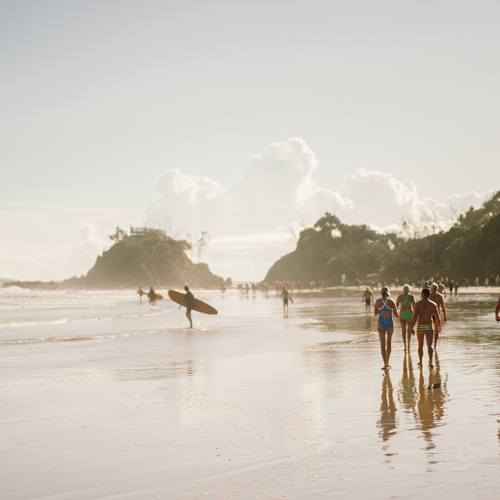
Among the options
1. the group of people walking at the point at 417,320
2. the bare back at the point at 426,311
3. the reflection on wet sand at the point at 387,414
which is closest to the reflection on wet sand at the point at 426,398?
the reflection on wet sand at the point at 387,414

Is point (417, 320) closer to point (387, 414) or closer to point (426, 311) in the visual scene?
point (426, 311)

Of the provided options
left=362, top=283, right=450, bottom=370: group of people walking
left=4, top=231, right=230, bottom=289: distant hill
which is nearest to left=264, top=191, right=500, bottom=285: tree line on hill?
left=4, top=231, right=230, bottom=289: distant hill

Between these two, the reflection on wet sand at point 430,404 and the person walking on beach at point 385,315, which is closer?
the reflection on wet sand at point 430,404

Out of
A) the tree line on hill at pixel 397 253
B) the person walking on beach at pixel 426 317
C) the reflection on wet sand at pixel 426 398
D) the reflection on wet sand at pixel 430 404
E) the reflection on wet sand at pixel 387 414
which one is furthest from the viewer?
the tree line on hill at pixel 397 253

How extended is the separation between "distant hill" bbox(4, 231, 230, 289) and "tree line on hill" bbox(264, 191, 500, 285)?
2990 cm

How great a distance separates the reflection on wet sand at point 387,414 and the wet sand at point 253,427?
0.08 ft

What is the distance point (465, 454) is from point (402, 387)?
3.64m

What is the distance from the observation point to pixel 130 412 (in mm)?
7410

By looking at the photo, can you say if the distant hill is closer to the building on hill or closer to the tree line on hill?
the building on hill

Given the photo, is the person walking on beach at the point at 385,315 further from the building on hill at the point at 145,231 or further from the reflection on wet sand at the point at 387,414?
the building on hill at the point at 145,231

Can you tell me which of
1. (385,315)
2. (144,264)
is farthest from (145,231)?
(385,315)

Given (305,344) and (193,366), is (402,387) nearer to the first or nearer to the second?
(193,366)

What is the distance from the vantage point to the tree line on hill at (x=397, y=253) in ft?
222

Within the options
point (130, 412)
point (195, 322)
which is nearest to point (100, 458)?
point (130, 412)
